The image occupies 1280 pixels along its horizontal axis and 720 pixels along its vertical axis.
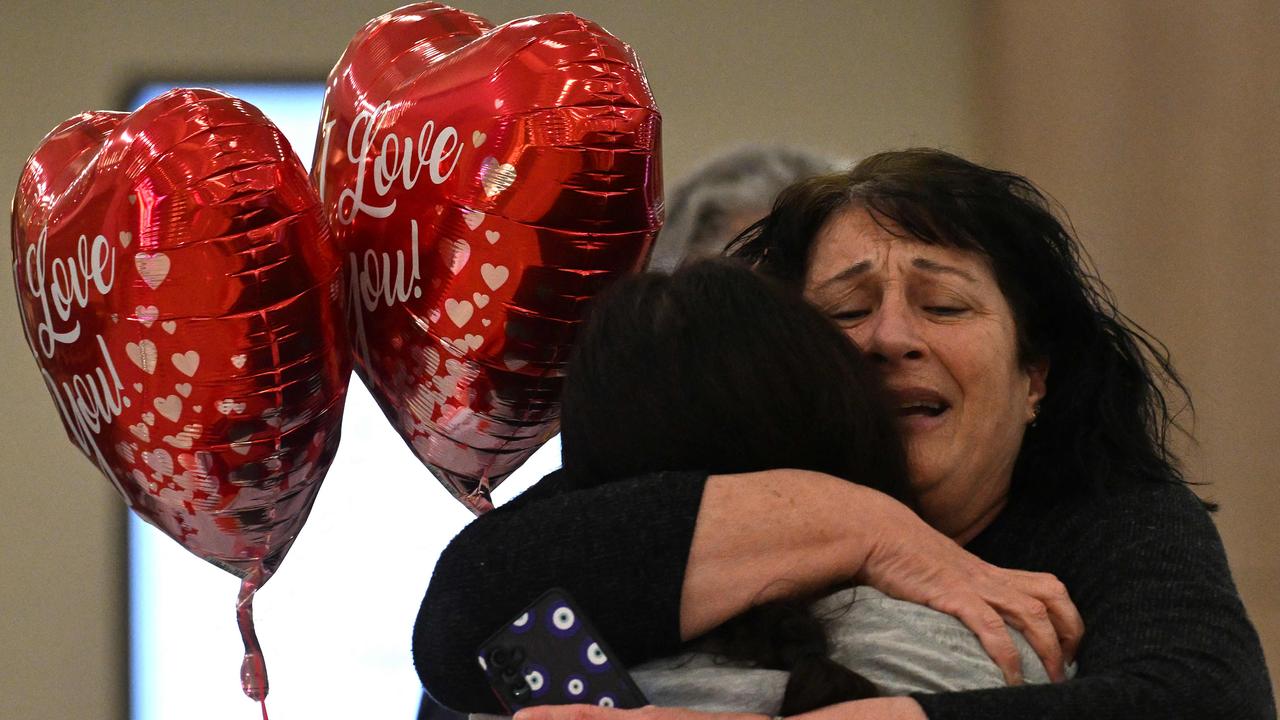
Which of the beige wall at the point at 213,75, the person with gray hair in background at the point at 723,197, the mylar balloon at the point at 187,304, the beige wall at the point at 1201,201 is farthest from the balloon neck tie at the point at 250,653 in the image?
the beige wall at the point at 213,75

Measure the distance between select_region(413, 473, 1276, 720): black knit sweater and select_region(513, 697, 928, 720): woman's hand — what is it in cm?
2

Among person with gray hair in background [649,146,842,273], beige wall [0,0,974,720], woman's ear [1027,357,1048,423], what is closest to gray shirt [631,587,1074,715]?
woman's ear [1027,357,1048,423]

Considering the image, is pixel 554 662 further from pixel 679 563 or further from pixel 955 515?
pixel 955 515

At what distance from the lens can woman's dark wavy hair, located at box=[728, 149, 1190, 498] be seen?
107cm

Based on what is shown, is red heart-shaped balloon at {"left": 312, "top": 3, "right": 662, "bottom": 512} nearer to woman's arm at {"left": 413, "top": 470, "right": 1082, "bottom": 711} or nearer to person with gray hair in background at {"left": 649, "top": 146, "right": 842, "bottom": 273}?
woman's arm at {"left": 413, "top": 470, "right": 1082, "bottom": 711}

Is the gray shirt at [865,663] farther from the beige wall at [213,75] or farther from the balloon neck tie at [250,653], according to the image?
the beige wall at [213,75]

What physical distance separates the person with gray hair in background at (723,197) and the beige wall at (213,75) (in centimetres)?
145

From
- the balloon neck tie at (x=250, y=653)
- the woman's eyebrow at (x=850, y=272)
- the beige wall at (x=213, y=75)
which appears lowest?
the beige wall at (x=213, y=75)

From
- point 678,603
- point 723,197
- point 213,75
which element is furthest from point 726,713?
point 213,75

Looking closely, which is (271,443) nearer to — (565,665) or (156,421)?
(156,421)

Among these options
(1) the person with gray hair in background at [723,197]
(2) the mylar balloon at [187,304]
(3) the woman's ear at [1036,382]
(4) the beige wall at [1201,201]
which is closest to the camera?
(2) the mylar balloon at [187,304]

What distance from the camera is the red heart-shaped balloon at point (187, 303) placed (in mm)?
894

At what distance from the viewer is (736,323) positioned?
0.78 meters

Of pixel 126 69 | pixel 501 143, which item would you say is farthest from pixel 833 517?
pixel 126 69
